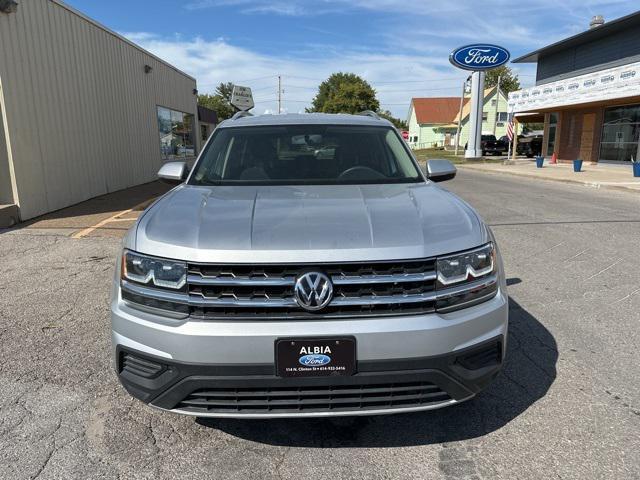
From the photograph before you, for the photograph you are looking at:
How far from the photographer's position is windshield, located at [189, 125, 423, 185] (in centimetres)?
360

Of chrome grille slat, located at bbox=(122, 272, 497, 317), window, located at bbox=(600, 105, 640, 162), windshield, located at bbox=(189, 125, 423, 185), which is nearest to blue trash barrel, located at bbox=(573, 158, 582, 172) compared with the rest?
window, located at bbox=(600, 105, 640, 162)

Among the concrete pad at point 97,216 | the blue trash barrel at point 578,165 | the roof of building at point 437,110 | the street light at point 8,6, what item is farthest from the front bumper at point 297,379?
the roof of building at point 437,110

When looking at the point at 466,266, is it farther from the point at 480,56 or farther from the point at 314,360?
the point at 480,56

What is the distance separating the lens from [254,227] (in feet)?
7.87

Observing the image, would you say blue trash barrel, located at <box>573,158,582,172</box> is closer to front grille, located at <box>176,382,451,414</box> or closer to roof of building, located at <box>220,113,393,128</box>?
roof of building, located at <box>220,113,393,128</box>

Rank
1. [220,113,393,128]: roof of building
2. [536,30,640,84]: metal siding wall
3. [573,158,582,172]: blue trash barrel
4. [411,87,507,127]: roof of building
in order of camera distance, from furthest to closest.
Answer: [411,87,507,127]: roof of building < [536,30,640,84]: metal siding wall < [573,158,582,172]: blue trash barrel < [220,113,393,128]: roof of building

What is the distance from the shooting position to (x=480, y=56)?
103 feet

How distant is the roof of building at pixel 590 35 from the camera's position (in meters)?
22.9

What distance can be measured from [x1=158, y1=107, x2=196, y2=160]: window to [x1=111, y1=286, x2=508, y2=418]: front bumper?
16501mm

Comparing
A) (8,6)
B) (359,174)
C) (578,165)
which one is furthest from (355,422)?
(578,165)

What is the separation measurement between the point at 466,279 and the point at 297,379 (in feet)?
2.96

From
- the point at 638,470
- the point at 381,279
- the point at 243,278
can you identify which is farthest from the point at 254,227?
the point at 638,470

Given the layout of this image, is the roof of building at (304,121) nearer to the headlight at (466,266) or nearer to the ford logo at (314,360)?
the headlight at (466,266)

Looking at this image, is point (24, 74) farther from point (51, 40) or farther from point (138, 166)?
point (138, 166)
